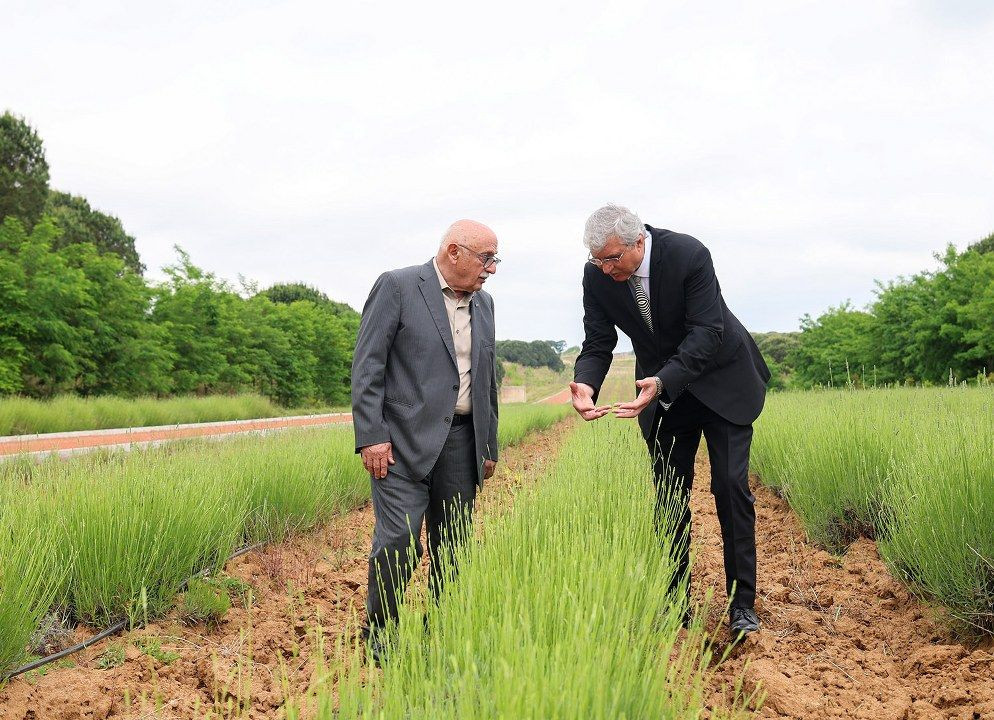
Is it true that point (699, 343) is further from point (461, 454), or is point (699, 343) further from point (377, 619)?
Answer: point (377, 619)

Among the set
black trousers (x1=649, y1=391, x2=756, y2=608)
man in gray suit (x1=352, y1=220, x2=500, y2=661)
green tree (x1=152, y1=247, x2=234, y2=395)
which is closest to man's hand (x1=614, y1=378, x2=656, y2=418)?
black trousers (x1=649, y1=391, x2=756, y2=608)

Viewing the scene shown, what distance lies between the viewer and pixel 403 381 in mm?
3010

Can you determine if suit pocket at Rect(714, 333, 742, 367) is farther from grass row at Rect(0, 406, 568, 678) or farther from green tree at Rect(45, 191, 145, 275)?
green tree at Rect(45, 191, 145, 275)

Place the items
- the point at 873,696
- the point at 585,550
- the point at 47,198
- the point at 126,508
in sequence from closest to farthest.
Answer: the point at 585,550 < the point at 873,696 < the point at 126,508 < the point at 47,198

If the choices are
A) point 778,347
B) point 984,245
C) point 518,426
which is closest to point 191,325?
point 518,426

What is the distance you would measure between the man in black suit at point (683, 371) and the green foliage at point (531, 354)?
88694 mm

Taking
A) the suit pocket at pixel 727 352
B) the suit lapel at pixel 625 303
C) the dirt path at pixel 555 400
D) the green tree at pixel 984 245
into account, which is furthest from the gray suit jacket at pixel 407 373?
the green tree at pixel 984 245

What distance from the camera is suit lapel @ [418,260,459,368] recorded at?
9.92 feet

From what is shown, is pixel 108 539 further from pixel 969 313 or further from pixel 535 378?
pixel 535 378

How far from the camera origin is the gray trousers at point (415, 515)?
2.84 m

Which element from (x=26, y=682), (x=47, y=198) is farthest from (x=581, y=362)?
(x=47, y=198)

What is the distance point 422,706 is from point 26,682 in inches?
75.7

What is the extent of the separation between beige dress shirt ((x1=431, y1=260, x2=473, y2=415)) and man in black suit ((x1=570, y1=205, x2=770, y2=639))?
0.51 metres

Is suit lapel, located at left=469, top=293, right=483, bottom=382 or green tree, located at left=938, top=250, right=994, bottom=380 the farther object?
green tree, located at left=938, top=250, right=994, bottom=380
